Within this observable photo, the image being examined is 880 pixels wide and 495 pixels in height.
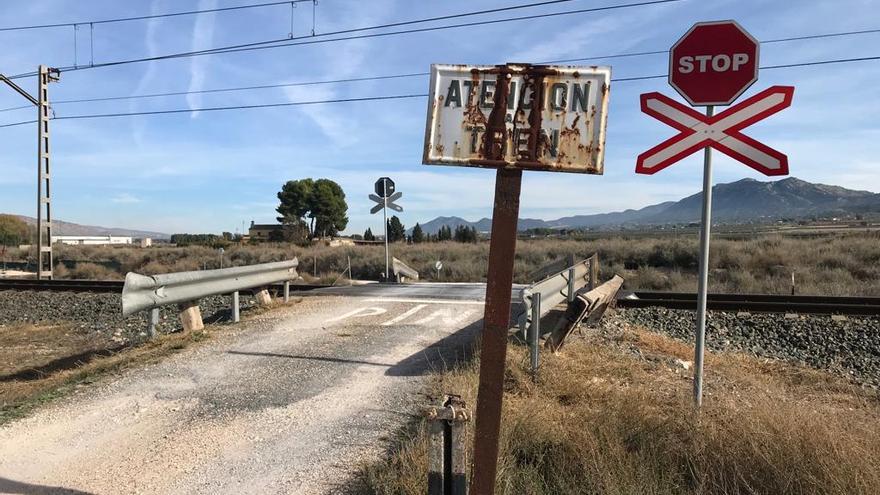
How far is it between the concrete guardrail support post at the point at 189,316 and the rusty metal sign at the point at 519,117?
20.7ft

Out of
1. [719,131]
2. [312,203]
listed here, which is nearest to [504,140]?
[719,131]

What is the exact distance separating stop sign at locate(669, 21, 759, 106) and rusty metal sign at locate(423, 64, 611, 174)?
1.84m

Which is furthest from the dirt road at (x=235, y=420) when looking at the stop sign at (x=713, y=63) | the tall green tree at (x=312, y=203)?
the tall green tree at (x=312, y=203)

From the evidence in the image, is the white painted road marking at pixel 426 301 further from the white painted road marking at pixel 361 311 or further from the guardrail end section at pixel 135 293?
the guardrail end section at pixel 135 293

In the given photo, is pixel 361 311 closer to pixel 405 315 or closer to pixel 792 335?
pixel 405 315

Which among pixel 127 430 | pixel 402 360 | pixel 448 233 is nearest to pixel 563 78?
pixel 127 430

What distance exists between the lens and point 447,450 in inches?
111

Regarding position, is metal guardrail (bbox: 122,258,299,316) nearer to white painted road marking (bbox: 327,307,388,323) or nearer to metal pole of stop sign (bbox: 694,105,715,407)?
white painted road marking (bbox: 327,307,388,323)

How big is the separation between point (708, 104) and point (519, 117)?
86.0 inches

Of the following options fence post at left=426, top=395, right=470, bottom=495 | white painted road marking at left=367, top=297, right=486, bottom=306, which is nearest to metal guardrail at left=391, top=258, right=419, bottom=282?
white painted road marking at left=367, top=297, right=486, bottom=306

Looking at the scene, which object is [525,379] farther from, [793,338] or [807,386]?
[793,338]

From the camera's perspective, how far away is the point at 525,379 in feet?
17.5

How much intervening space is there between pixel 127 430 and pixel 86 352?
17.8ft

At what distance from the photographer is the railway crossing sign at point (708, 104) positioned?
410 centimetres
